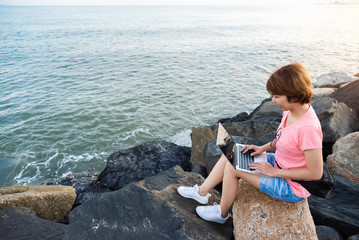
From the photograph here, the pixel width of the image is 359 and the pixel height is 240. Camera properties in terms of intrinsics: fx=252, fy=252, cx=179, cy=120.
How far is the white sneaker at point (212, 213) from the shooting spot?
11.2ft

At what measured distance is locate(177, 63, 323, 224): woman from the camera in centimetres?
264

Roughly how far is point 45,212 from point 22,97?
11348mm

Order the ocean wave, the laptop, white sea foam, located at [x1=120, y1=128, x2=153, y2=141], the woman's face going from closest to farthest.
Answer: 1. the woman's face
2. the laptop
3. the ocean wave
4. white sea foam, located at [x1=120, y1=128, x2=153, y2=141]

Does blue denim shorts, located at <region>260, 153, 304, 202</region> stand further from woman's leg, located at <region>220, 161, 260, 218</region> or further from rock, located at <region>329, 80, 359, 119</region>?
rock, located at <region>329, 80, 359, 119</region>

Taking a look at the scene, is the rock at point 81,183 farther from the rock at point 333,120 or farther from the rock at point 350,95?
the rock at point 350,95

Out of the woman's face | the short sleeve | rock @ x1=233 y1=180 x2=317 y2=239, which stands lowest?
rock @ x1=233 y1=180 x2=317 y2=239

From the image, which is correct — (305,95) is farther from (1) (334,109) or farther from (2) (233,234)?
(1) (334,109)

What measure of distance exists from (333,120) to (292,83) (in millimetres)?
4857

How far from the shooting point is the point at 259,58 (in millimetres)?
22484

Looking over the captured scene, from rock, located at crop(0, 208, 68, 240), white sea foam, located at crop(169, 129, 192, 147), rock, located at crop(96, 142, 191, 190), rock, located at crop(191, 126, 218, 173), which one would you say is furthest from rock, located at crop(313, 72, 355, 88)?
rock, located at crop(0, 208, 68, 240)

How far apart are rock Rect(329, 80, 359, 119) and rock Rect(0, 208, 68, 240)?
342 inches

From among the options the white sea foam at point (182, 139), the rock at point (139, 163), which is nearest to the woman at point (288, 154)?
the rock at point (139, 163)

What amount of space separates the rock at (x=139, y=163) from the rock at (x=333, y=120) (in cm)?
364

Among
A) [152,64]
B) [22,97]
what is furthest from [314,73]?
[22,97]
